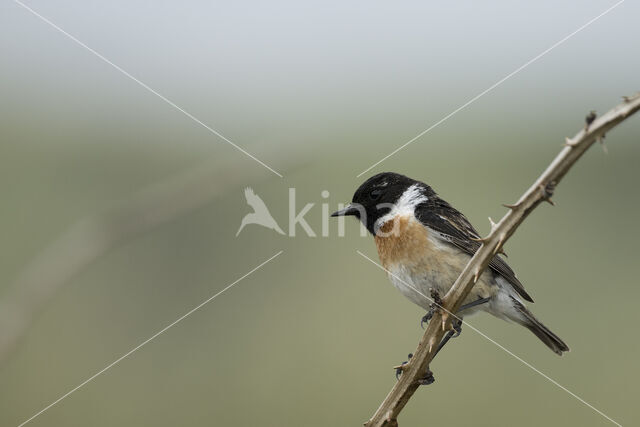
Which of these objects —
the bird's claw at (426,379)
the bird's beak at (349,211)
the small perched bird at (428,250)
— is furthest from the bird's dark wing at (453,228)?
the bird's claw at (426,379)

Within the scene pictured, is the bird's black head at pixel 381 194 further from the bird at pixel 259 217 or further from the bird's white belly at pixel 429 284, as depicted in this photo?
the bird at pixel 259 217

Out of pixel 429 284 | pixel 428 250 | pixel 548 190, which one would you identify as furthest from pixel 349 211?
pixel 548 190

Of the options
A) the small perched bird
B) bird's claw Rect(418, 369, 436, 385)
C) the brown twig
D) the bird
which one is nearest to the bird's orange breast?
the small perched bird

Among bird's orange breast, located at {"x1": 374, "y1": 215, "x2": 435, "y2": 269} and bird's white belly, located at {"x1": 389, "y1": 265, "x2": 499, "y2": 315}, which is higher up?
bird's orange breast, located at {"x1": 374, "y1": 215, "x2": 435, "y2": 269}

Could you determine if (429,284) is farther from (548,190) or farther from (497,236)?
(548,190)

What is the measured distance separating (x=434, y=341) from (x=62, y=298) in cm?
755

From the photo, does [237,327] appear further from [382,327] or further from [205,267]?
[382,327]

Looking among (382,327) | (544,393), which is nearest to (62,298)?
(382,327)

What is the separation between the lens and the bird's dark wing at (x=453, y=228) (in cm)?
427

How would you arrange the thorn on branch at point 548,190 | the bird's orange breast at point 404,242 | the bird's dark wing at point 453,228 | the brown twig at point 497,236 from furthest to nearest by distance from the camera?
the bird's orange breast at point 404,242 → the bird's dark wing at point 453,228 → the thorn on branch at point 548,190 → the brown twig at point 497,236

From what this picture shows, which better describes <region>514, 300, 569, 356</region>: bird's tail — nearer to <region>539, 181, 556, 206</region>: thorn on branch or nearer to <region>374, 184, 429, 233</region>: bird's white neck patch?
<region>374, 184, 429, 233</region>: bird's white neck patch

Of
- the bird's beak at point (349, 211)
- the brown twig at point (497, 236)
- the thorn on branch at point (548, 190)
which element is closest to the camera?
the brown twig at point (497, 236)

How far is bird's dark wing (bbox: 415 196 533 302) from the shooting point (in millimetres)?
4270

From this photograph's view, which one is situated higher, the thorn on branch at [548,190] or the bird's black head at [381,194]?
the bird's black head at [381,194]
